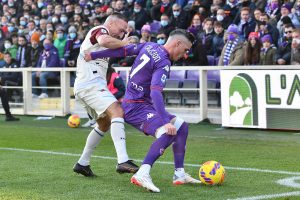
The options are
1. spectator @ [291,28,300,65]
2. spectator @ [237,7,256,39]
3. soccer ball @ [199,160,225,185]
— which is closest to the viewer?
soccer ball @ [199,160,225,185]

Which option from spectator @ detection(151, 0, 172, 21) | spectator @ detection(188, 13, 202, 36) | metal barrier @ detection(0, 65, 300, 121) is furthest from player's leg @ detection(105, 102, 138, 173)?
spectator @ detection(151, 0, 172, 21)

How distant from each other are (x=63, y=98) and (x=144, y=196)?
11.1 metres

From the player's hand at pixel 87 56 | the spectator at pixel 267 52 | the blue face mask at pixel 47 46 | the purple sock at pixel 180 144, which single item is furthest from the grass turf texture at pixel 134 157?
the blue face mask at pixel 47 46

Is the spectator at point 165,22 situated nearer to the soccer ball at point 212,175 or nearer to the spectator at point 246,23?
the spectator at point 246,23

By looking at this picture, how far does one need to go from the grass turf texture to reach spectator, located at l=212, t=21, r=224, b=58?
8.84 ft

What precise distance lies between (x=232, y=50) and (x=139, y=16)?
17.9ft

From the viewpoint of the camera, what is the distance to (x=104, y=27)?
27.1 ft

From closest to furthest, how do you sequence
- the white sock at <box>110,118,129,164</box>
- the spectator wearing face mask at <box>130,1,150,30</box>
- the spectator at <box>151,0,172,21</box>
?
the white sock at <box>110,118,129,164</box> → the spectator at <box>151,0,172,21</box> → the spectator wearing face mask at <box>130,1,150,30</box>

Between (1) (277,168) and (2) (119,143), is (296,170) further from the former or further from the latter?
(2) (119,143)

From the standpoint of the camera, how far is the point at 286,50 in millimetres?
15062

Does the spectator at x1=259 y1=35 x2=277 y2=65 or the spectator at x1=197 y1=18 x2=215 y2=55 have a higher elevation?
the spectator at x1=197 y1=18 x2=215 y2=55

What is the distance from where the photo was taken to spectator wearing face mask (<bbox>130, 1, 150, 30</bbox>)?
66.7 feet

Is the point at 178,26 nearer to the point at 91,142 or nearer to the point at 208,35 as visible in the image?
the point at 208,35

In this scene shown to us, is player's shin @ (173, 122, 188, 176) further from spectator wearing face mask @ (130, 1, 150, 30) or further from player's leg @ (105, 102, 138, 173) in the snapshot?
spectator wearing face mask @ (130, 1, 150, 30)
